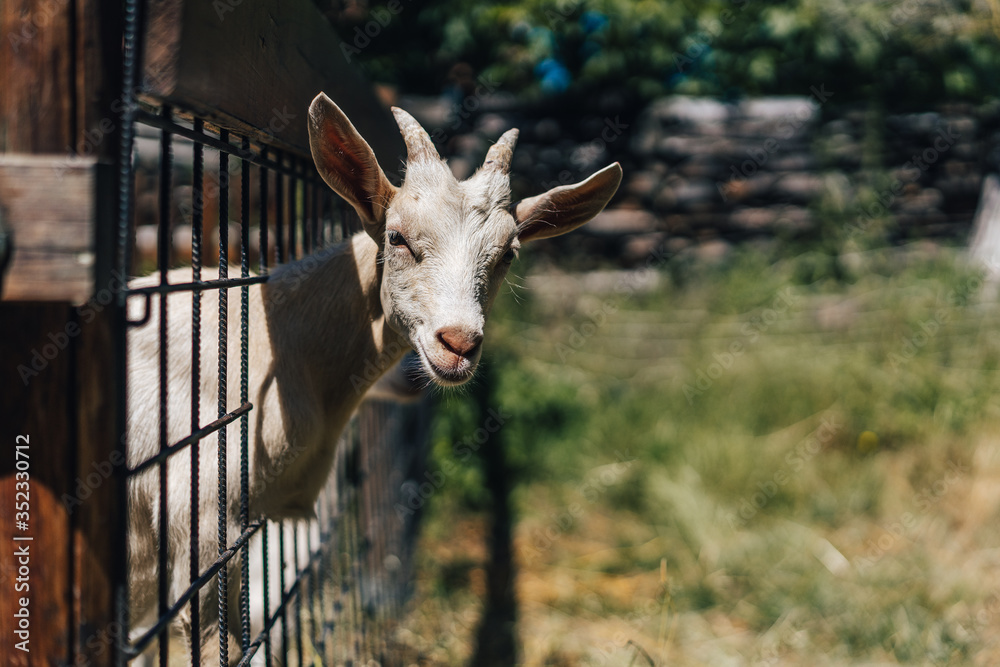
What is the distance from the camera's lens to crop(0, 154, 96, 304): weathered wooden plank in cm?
83

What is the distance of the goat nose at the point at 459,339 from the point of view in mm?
1704

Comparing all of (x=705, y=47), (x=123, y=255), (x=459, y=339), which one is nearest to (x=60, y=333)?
(x=123, y=255)

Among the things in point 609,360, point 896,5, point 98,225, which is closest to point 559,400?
point 609,360

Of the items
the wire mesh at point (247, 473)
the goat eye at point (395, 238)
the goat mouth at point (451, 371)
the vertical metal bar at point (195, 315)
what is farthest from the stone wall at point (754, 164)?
the vertical metal bar at point (195, 315)

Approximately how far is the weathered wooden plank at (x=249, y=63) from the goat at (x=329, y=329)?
141mm

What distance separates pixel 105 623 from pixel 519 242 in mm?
1416

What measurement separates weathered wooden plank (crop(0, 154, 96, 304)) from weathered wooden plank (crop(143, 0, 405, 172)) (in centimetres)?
22

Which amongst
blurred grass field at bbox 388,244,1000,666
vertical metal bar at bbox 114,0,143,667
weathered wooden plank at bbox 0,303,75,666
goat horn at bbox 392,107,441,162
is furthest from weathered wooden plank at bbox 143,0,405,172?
blurred grass field at bbox 388,244,1000,666

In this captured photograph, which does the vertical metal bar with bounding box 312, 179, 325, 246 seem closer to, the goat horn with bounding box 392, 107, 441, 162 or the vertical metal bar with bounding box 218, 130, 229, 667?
the goat horn with bounding box 392, 107, 441, 162

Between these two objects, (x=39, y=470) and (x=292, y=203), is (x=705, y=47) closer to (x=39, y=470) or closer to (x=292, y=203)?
(x=292, y=203)

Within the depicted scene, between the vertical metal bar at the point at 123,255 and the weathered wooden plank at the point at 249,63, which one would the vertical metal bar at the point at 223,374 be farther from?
the vertical metal bar at the point at 123,255

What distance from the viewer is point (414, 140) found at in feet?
6.19

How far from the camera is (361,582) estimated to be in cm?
309

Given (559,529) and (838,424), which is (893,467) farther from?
(559,529)
